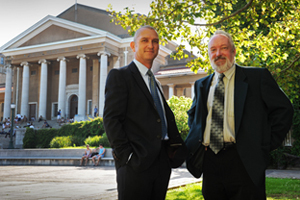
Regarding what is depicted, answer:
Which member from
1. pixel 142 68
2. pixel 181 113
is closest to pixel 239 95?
pixel 142 68

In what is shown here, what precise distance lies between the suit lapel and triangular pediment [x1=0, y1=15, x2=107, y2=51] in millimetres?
39924

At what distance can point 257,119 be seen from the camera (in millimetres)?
3039

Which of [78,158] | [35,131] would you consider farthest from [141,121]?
[35,131]

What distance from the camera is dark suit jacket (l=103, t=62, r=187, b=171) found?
284 cm

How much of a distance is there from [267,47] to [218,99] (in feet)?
20.6

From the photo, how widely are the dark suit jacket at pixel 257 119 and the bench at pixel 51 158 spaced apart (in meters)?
17.1

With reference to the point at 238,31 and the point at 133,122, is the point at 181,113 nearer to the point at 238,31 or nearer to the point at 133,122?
the point at 238,31

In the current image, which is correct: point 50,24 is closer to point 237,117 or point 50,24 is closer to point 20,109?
point 20,109

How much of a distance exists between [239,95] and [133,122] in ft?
3.42

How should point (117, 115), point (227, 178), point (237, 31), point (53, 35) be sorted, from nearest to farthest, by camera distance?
point (117, 115), point (227, 178), point (237, 31), point (53, 35)

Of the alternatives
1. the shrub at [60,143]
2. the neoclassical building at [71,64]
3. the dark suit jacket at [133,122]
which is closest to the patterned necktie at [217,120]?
the dark suit jacket at [133,122]

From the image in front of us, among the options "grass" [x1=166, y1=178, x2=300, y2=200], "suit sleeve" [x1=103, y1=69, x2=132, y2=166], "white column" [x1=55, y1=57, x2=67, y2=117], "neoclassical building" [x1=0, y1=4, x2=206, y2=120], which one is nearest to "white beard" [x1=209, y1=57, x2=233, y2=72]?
"suit sleeve" [x1=103, y1=69, x2=132, y2=166]

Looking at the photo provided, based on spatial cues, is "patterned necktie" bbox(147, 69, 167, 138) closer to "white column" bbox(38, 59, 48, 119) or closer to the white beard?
the white beard

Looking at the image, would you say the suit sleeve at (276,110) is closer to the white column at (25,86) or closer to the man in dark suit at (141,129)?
the man in dark suit at (141,129)
